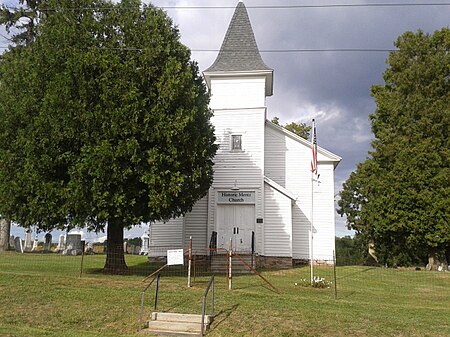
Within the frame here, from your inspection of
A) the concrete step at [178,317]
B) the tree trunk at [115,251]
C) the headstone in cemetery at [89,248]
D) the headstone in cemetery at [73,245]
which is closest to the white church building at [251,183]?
the tree trunk at [115,251]

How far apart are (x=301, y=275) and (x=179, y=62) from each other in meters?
10.5

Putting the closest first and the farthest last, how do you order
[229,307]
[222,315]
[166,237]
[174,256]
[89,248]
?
[222,315]
[229,307]
[174,256]
[166,237]
[89,248]

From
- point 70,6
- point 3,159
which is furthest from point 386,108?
point 3,159

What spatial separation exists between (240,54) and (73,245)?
657 inches

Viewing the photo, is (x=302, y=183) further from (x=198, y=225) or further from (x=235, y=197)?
(x=198, y=225)

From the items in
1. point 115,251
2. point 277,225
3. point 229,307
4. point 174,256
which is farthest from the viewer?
point 277,225

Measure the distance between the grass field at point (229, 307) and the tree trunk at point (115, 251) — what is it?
1077 millimetres

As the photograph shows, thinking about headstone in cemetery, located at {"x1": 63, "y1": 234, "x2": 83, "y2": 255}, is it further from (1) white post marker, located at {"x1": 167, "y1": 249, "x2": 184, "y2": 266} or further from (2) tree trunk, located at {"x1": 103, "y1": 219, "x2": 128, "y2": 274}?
(1) white post marker, located at {"x1": 167, "y1": 249, "x2": 184, "y2": 266}

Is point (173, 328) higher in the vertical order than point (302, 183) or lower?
lower

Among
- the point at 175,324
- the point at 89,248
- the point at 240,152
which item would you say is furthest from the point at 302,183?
the point at 89,248

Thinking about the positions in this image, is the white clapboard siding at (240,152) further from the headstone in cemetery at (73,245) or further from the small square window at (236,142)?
the headstone in cemetery at (73,245)

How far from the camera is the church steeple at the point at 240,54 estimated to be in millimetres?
25828

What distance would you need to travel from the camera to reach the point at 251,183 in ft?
81.5

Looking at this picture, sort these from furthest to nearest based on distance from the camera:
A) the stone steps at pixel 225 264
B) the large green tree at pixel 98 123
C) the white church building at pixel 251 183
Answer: the white church building at pixel 251 183 → the stone steps at pixel 225 264 → the large green tree at pixel 98 123
